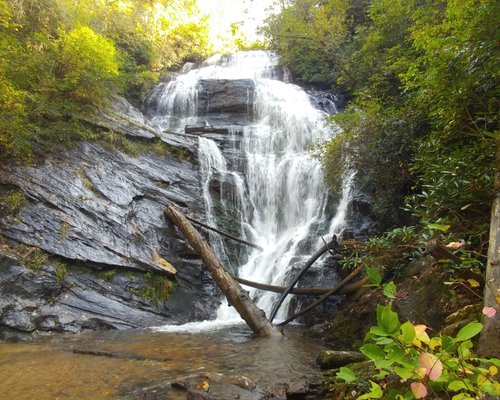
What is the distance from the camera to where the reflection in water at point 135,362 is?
3.79m

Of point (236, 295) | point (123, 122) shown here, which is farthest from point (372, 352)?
point (123, 122)

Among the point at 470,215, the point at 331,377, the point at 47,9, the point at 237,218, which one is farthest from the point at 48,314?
the point at 47,9

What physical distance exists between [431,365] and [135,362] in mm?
4283

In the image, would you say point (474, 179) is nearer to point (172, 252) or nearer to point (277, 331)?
point (277, 331)

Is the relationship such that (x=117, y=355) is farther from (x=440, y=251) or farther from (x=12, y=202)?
(x=12, y=202)

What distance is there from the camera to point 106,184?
930 centimetres

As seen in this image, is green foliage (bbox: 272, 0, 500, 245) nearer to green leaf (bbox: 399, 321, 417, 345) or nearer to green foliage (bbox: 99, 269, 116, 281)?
green leaf (bbox: 399, 321, 417, 345)

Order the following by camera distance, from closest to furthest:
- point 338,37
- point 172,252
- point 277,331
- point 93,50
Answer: point 277,331, point 172,252, point 93,50, point 338,37

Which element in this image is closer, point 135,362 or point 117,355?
point 135,362

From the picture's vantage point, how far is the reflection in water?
379 cm

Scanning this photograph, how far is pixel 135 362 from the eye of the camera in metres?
4.63

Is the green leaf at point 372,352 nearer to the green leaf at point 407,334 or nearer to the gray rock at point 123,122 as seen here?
the green leaf at point 407,334

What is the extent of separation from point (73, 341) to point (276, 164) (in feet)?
28.3

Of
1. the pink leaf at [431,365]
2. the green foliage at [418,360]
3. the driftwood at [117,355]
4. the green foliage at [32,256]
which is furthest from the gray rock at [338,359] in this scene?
the green foliage at [32,256]
